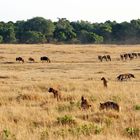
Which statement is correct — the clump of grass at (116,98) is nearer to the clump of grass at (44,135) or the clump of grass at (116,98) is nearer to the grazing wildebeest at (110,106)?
the grazing wildebeest at (110,106)

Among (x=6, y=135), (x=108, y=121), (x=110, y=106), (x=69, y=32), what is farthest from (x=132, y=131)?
(x=69, y=32)

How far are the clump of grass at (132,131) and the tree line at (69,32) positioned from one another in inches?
3182

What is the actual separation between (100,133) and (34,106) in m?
4.53

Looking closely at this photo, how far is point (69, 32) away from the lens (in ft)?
315

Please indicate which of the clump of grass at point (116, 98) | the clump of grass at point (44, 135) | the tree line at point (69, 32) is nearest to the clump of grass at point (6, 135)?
the clump of grass at point (44, 135)

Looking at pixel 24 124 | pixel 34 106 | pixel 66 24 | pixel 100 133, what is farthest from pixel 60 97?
pixel 66 24

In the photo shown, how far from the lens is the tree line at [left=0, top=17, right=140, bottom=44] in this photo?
93312 mm

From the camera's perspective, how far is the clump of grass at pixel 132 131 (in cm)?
1020

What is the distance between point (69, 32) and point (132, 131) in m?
86.2

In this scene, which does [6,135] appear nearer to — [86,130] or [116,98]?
[86,130]

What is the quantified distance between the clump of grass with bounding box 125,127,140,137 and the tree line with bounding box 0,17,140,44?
80831 millimetres

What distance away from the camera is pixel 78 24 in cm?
10812

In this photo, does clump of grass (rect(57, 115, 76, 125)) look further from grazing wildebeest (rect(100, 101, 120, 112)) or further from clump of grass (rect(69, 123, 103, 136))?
grazing wildebeest (rect(100, 101, 120, 112))

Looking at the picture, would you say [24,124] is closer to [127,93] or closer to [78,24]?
[127,93]
